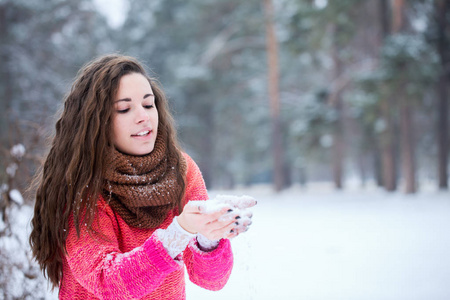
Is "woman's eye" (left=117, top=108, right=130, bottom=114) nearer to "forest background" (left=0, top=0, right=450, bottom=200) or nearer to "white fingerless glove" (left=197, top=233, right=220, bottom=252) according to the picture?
"white fingerless glove" (left=197, top=233, right=220, bottom=252)

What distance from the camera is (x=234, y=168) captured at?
24.0 m

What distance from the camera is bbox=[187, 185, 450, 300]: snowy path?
13.2 ft

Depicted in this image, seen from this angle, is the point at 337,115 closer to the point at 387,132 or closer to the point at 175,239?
the point at 387,132

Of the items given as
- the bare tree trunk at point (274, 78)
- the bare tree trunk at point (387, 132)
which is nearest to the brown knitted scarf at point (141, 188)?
the bare tree trunk at point (387, 132)

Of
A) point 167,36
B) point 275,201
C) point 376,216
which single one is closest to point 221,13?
point 167,36

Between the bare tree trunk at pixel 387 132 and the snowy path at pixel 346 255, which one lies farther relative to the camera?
the bare tree trunk at pixel 387 132

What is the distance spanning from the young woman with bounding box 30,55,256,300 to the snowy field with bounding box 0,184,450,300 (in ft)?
1.45

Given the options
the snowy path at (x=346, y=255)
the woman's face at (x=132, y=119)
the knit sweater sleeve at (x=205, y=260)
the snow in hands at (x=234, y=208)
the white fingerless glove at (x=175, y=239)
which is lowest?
the snowy path at (x=346, y=255)

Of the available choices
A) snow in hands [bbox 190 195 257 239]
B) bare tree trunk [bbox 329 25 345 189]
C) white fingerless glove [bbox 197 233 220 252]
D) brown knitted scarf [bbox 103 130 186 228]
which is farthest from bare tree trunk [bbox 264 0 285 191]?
snow in hands [bbox 190 195 257 239]

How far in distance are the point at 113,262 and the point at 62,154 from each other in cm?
48

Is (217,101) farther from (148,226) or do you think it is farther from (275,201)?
(148,226)

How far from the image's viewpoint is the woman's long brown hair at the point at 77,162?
4.22 ft

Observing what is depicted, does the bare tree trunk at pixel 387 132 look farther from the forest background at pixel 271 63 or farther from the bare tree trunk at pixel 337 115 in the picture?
the bare tree trunk at pixel 337 115

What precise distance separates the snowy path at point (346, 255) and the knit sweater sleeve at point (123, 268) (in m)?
0.70
